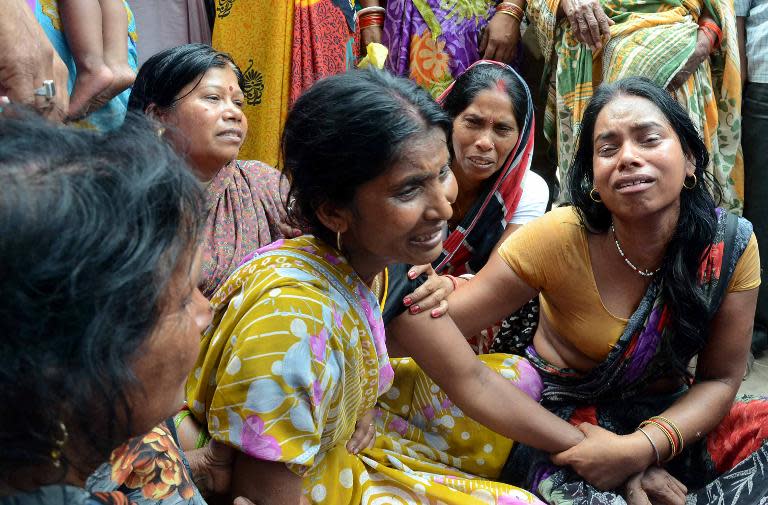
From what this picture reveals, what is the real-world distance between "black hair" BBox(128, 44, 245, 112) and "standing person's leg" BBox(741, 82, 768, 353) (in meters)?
2.93

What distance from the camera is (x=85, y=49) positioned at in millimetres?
2627

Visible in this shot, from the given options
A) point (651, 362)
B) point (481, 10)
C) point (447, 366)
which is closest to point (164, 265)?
point (447, 366)

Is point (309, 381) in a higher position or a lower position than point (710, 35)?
lower

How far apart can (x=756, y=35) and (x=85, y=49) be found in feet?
10.9

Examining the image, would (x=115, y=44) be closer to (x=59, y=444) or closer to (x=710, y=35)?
(x=59, y=444)

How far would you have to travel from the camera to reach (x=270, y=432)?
1470mm

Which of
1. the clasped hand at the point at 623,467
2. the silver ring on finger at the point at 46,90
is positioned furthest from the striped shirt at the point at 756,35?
the silver ring on finger at the point at 46,90

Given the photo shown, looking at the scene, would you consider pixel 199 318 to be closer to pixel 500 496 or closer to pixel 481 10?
pixel 500 496

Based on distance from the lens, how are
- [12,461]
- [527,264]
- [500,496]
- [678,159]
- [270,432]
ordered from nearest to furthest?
[12,461], [270,432], [500,496], [678,159], [527,264]

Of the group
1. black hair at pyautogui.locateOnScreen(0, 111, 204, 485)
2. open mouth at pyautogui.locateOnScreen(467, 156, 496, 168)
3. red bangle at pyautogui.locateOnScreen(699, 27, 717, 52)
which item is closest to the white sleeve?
open mouth at pyautogui.locateOnScreen(467, 156, 496, 168)

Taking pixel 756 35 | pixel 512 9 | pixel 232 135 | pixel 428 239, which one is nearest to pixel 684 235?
pixel 428 239

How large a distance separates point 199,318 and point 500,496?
105 centimetres

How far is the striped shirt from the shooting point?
155 inches

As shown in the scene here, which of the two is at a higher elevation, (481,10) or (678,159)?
(481,10)
